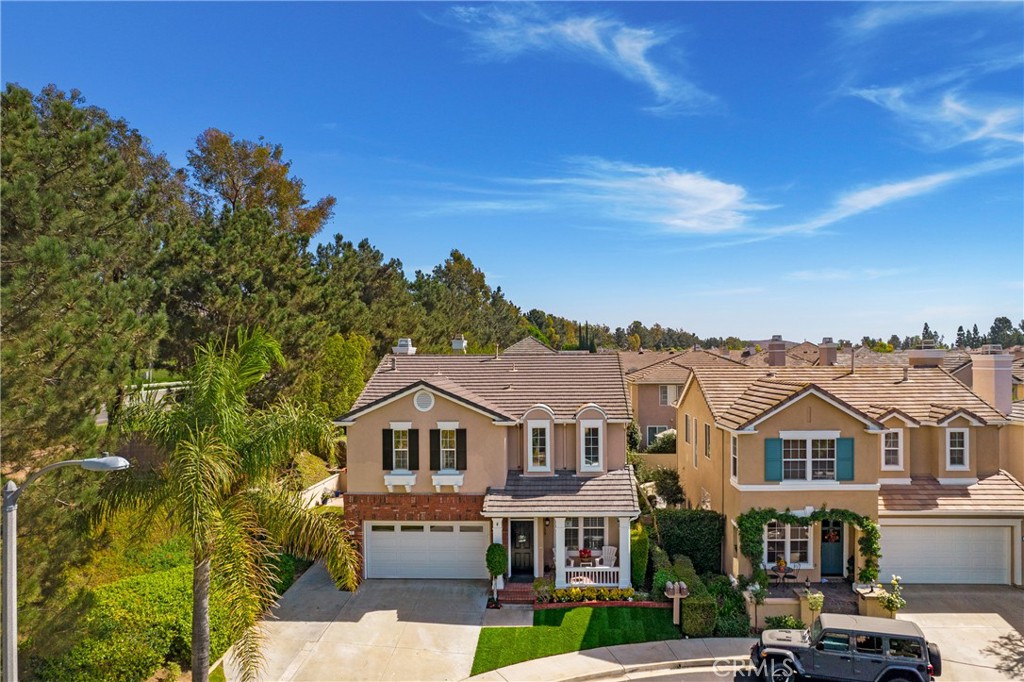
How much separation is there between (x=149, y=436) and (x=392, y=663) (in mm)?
8117

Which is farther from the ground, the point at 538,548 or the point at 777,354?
the point at 777,354

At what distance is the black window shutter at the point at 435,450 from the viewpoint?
20922 millimetres

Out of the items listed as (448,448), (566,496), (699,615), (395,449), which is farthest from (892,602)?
(395,449)

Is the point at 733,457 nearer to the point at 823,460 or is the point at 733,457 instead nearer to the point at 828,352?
the point at 823,460

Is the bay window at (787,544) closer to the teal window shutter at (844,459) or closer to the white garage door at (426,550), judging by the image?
the teal window shutter at (844,459)

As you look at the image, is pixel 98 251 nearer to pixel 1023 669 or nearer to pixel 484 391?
pixel 484 391

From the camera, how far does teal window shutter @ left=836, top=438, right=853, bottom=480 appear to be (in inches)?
772

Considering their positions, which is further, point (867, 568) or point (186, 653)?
point (867, 568)

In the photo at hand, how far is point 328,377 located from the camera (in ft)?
102

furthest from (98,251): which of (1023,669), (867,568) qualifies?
(1023,669)

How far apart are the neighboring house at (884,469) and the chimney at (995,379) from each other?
1.9 inches

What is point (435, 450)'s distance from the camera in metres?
21.0

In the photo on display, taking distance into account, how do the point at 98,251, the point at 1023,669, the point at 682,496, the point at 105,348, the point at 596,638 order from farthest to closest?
1. the point at 682,496
2. the point at 596,638
3. the point at 1023,669
4. the point at 98,251
5. the point at 105,348

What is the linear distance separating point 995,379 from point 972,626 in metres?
9.20
